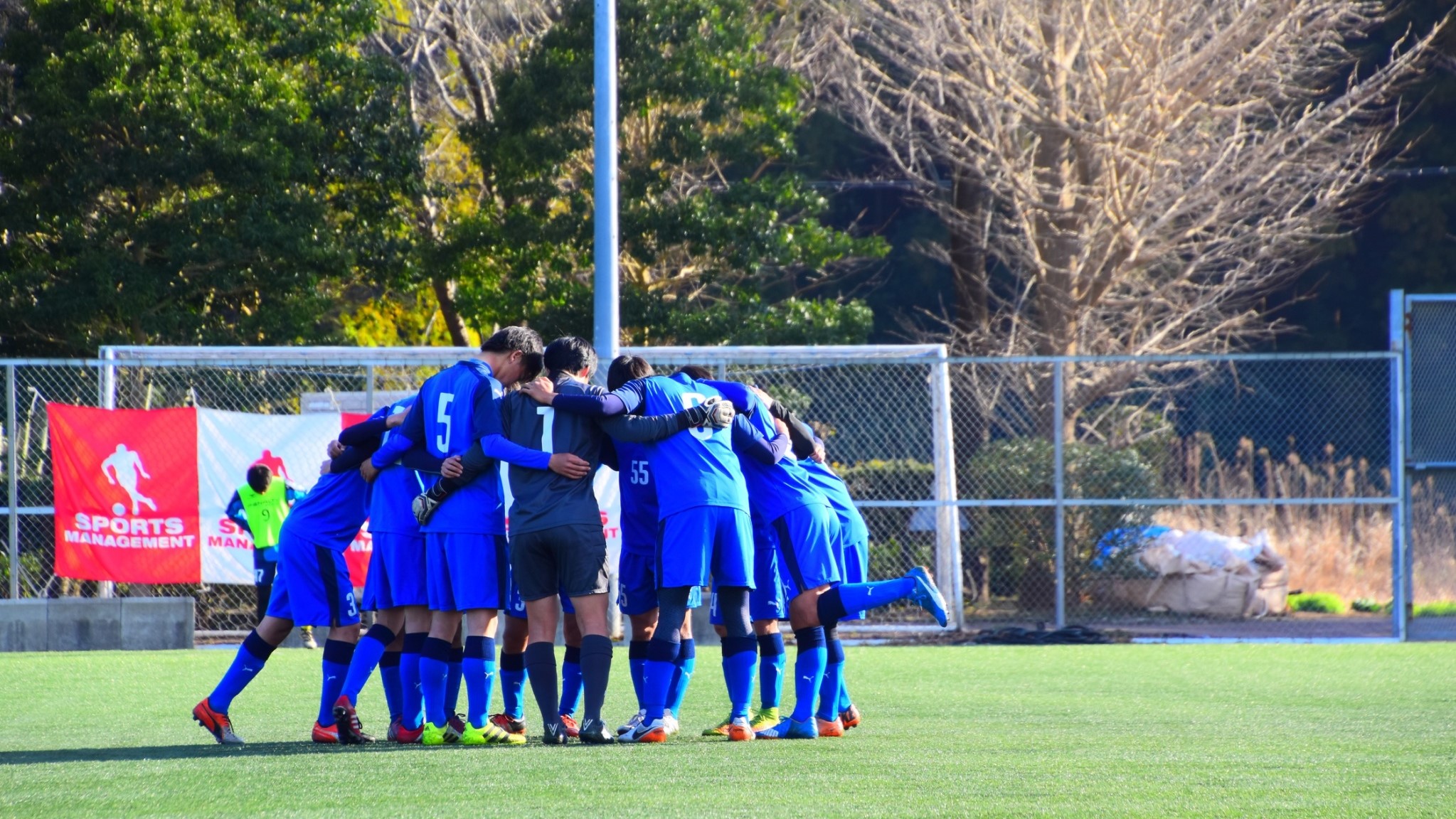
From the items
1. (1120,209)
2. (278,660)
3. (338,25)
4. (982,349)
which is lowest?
(278,660)

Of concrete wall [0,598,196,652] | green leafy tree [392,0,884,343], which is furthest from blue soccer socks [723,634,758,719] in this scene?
green leafy tree [392,0,884,343]

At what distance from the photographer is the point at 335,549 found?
7.41 m

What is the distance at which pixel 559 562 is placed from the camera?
6.98m

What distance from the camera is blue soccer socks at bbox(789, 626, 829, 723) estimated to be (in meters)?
7.27

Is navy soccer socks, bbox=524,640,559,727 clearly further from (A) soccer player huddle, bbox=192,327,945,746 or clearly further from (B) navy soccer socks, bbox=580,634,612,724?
(B) navy soccer socks, bbox=580,634,612,724

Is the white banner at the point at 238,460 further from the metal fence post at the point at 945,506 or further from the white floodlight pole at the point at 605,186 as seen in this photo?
the metal fence post at the point at 945,506

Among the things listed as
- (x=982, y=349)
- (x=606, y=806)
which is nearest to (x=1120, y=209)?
(x=982, y=349)

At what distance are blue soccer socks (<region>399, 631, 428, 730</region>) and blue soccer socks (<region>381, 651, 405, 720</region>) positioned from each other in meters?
0.14

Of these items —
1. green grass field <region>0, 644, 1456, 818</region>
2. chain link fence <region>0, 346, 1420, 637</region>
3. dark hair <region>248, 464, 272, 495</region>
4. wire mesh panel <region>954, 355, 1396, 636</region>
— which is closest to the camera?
green grass field <region>0, 644, 1456, 818</region>

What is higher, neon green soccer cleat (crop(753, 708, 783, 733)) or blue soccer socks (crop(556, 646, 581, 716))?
blue soccer socks (crop(556, 646, 581, 716))

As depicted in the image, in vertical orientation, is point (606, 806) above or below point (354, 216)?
below

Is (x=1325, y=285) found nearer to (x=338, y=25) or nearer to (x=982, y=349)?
(x=982, y=349)

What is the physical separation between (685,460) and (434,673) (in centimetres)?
157

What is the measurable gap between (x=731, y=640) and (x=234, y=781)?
2.37 metres
